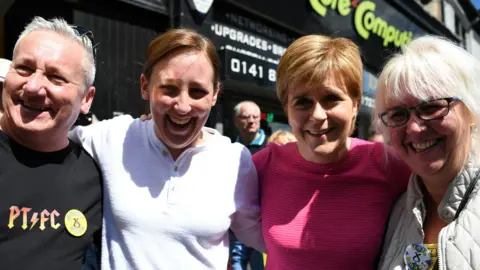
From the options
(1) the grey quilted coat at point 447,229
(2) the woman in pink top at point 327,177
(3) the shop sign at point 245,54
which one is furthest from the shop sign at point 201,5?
(1) the grey quilted coat at point 447,229

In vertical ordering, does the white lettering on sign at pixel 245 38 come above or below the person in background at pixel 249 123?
above

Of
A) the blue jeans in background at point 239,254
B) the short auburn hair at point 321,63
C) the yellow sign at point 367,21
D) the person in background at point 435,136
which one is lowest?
the blue jeans in background at point 239,254

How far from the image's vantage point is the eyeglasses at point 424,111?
1508mm

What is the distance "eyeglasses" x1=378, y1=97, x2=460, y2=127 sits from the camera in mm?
1508

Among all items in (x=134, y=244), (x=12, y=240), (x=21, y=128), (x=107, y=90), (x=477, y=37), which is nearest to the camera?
(x=12, y=240)

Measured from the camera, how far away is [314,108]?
72.9 inches

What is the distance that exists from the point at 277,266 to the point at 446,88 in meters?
1.13

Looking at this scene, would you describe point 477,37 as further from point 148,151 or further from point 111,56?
point 148,151

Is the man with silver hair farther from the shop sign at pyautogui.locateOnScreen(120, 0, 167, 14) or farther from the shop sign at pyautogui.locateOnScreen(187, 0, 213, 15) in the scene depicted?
the shop sign at pyautogui.locateOnScreen(187, 0, 213, 15)

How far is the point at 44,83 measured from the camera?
5.19ft

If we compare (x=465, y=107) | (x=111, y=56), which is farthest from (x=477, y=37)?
(x=465, y=107)

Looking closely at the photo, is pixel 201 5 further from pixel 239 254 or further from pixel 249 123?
pixel 239 254

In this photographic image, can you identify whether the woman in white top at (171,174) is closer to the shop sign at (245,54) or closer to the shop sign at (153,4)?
the shop sign at (153,4)

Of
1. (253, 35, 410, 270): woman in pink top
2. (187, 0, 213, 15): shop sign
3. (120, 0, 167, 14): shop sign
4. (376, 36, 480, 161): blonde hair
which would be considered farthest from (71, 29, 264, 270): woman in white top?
(187, 0, 213, 15): shop sign
